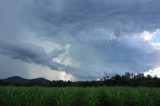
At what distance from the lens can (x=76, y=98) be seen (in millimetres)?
11062

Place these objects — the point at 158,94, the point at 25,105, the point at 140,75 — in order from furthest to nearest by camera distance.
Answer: the point at 140,75 < the point at 158,94 < the point at 25,105

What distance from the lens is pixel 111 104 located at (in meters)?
11.5

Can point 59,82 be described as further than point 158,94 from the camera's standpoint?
Yes

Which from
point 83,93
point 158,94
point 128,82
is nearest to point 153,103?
point 158,94

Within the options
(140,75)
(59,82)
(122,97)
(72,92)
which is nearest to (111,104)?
(122,97)

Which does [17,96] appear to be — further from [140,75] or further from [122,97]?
[140,75]

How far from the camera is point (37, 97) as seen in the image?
1039cm

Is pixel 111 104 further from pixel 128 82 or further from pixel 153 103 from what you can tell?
pixel 128 82

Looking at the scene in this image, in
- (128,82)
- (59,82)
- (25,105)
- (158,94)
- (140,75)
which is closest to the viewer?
(25,105)

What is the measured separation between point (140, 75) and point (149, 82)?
3.96 m

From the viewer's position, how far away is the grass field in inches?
404

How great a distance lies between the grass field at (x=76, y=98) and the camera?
10266mm

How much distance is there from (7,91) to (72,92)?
6.64ft

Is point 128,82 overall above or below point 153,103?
above
